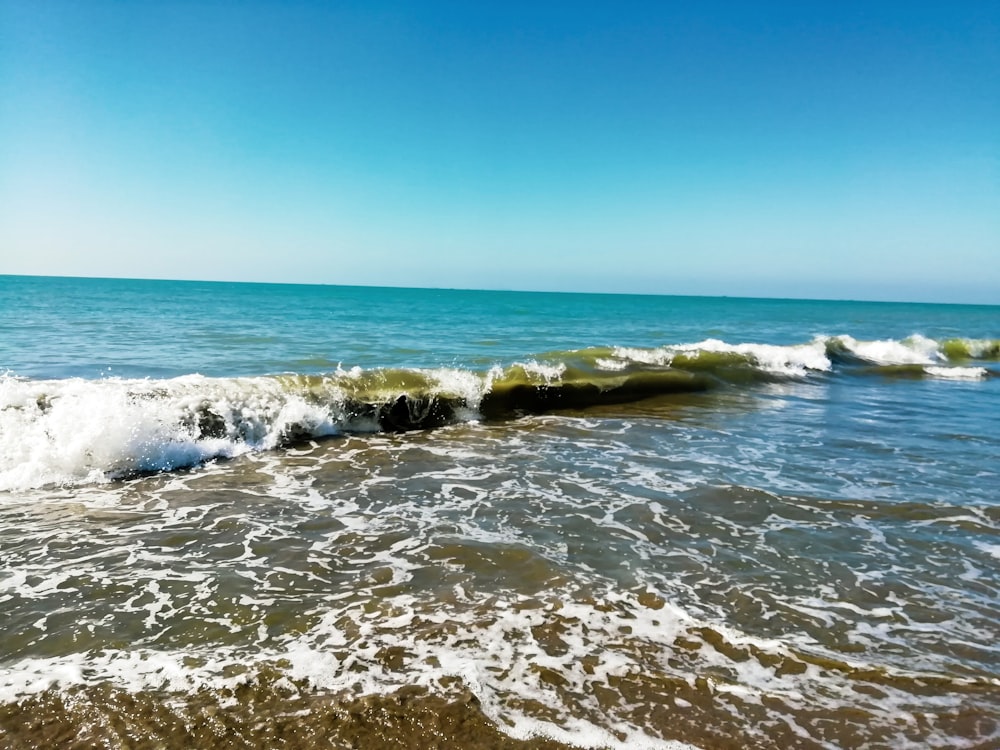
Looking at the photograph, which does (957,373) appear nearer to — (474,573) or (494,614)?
(474,573)

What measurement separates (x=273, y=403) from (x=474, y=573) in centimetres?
685

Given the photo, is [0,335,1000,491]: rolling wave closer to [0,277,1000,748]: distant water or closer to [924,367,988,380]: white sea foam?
[0,277,1000,748]: distant water

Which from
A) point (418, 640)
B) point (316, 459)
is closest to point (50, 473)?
point (316, 459)

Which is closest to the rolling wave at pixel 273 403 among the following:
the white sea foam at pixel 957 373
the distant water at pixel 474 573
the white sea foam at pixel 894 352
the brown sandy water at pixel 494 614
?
the distant water at pixel 474 573

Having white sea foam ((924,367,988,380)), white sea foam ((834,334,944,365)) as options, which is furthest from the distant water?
white sea foam ((834,334,944,365))

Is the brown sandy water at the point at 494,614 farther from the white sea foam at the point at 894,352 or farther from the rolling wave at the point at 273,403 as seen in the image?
the white sea foam at the point at 894,352

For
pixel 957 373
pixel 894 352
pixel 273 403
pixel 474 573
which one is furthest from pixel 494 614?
pixel 894 352

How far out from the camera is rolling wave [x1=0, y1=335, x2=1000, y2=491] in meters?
8.22

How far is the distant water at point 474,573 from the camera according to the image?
3.48 m

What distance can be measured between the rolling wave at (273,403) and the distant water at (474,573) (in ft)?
0.19

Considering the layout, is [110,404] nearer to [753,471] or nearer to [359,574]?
[359,574]

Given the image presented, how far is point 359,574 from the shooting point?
17.2ft

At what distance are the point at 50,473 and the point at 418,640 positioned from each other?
6.19 metres

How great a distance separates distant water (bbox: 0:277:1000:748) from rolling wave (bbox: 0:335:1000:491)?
0.06m
